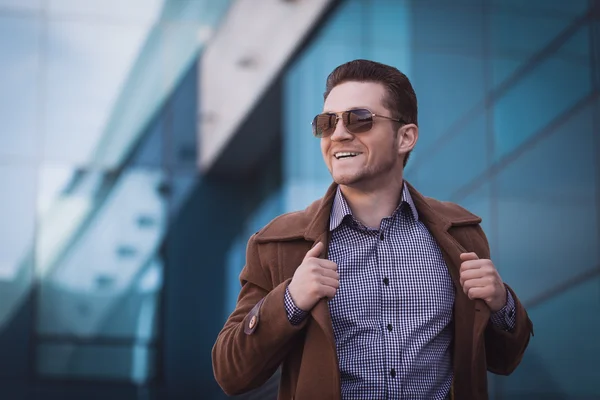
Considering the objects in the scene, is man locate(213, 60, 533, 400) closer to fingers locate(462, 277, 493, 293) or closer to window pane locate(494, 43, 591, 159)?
fingers locate(462, 277, 493, 293)

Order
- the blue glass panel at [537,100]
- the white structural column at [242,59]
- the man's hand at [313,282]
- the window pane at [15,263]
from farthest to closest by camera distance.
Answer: the window pane at [15,263]
the white structural column at [242,59]
the blue glass panel at [537,100]
the man's hand at [313,282]

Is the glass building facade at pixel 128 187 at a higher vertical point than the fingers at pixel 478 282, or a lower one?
higher

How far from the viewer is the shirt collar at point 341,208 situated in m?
3.38

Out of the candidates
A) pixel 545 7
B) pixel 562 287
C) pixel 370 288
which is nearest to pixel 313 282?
→ pixel 370 288

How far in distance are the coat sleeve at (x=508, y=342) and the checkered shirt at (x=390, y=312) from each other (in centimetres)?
3

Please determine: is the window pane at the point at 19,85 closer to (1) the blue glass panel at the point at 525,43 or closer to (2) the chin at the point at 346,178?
(1) the blue glass panel at the point at 525,43

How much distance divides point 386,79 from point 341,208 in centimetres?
45

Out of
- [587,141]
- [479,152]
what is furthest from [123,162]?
[587,141]

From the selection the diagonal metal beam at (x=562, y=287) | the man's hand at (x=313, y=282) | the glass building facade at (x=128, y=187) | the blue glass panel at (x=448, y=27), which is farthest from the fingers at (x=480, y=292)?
the glass building facade at (x=128, y=187)

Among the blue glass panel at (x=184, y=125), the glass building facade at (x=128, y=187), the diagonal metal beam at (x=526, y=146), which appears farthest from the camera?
the blue glass panel at (x=184, y=125)

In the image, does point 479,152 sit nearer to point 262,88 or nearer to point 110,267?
point 262,88

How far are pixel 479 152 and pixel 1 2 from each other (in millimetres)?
9193

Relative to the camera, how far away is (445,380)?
3242 mm

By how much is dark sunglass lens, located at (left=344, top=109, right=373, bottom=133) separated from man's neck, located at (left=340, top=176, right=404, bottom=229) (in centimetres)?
21
